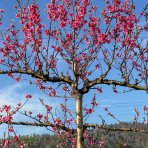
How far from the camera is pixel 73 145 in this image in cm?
1438

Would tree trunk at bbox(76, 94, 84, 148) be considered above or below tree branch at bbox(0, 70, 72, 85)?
below

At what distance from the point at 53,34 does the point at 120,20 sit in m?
1.88

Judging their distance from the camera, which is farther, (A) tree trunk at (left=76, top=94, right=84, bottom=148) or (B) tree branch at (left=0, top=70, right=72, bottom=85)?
(B) tree branch at (left=0, top=70, right=72, bottom=85)

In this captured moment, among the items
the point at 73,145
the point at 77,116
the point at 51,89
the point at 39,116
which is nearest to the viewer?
the point at 77,116

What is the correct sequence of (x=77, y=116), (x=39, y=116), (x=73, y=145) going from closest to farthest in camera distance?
(x=77, y=116), (x=39, y=116), (x=73, y=145)

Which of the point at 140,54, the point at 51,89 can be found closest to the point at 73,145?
the point at 51,89

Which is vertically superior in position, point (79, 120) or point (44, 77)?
point (44, 77)

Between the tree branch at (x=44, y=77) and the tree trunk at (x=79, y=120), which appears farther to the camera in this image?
the tree branch at (x=44, y=77)

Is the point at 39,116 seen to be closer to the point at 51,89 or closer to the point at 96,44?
the point at 51,89

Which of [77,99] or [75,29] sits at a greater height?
[75,29]

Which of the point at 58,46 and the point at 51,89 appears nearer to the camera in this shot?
the point at 58,46

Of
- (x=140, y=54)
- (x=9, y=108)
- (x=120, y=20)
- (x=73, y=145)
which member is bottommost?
(x=73, y=145)

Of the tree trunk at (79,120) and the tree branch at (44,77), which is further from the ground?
the tree branch at (44,77)

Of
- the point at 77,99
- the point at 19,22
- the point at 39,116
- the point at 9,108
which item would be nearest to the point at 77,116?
the point at 77,99
